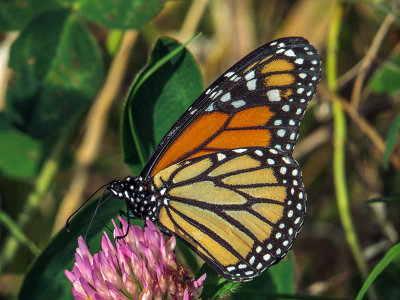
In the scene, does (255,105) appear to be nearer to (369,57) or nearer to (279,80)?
(279,80)

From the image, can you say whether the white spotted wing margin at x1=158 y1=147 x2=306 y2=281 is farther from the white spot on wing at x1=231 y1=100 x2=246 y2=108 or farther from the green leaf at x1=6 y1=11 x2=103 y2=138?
the green leaf at x1=6 y1=11 x2=103 y2=138

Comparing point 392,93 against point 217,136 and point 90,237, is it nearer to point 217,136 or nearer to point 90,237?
point 217,136

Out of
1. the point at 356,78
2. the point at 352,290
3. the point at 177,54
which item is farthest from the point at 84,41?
the point at 352,290

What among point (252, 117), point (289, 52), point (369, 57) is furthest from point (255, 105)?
point (369, 57)

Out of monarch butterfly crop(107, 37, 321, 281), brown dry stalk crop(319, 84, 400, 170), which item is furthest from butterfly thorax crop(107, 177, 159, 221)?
brown dry stalk crop(319, 84, 400, 170)

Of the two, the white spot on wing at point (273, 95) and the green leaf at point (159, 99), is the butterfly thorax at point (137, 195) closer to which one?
the green leaf at point (159, 99)

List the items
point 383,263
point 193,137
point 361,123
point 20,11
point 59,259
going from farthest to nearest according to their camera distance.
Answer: point 361,123 → point 20,11 → point 193,137 → point 59,259 → point 383,263
